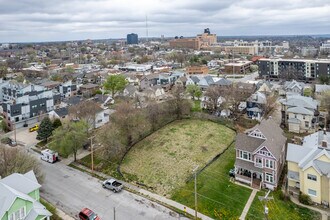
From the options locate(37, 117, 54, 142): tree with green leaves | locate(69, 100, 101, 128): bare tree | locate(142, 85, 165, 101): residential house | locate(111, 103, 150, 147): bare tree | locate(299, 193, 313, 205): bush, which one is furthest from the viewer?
locate(142, 85, 165, 101): residential house

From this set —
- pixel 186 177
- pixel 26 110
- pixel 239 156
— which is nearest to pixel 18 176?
pixel 186 177

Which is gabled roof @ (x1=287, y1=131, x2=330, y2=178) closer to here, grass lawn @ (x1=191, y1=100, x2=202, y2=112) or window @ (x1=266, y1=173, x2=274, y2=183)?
window @ (x1=266, y1=173, x2=274, y2=183)

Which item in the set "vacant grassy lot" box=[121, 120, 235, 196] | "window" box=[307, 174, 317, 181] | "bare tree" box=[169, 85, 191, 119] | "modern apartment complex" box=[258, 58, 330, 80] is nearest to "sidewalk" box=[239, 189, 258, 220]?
"window" box=[307, 174, 317, 181]

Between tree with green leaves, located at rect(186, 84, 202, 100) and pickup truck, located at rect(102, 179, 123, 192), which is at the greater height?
tree with green leaves, located at rect(186, 84, 202, 100)

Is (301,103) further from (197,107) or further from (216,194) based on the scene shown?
(216,194)

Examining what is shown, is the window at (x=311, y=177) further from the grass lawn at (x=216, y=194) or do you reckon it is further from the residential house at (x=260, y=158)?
the grass lawn at (x=216, y=194)

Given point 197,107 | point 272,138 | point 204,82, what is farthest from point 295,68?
point 272,138
